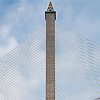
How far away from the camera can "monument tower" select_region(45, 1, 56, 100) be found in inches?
768

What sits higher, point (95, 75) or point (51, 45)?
point (51, 45)

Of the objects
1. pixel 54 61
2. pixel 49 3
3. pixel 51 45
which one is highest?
pixel 49 3

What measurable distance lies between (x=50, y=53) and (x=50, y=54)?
0.10m

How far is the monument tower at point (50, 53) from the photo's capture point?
64.0 feet

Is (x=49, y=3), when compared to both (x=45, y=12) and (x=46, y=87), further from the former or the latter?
(x=46, y=87)

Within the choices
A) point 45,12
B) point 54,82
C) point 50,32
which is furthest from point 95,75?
point 45,12

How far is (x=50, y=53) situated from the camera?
1978 centimetres

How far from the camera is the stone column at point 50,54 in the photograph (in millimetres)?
19516

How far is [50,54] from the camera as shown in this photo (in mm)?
19781

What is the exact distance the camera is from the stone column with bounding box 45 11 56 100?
19.5 metres

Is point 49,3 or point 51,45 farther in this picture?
point 49,3

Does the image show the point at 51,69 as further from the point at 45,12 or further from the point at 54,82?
the point at 45,12

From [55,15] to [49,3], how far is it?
7.57ft

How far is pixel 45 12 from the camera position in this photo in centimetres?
2012
